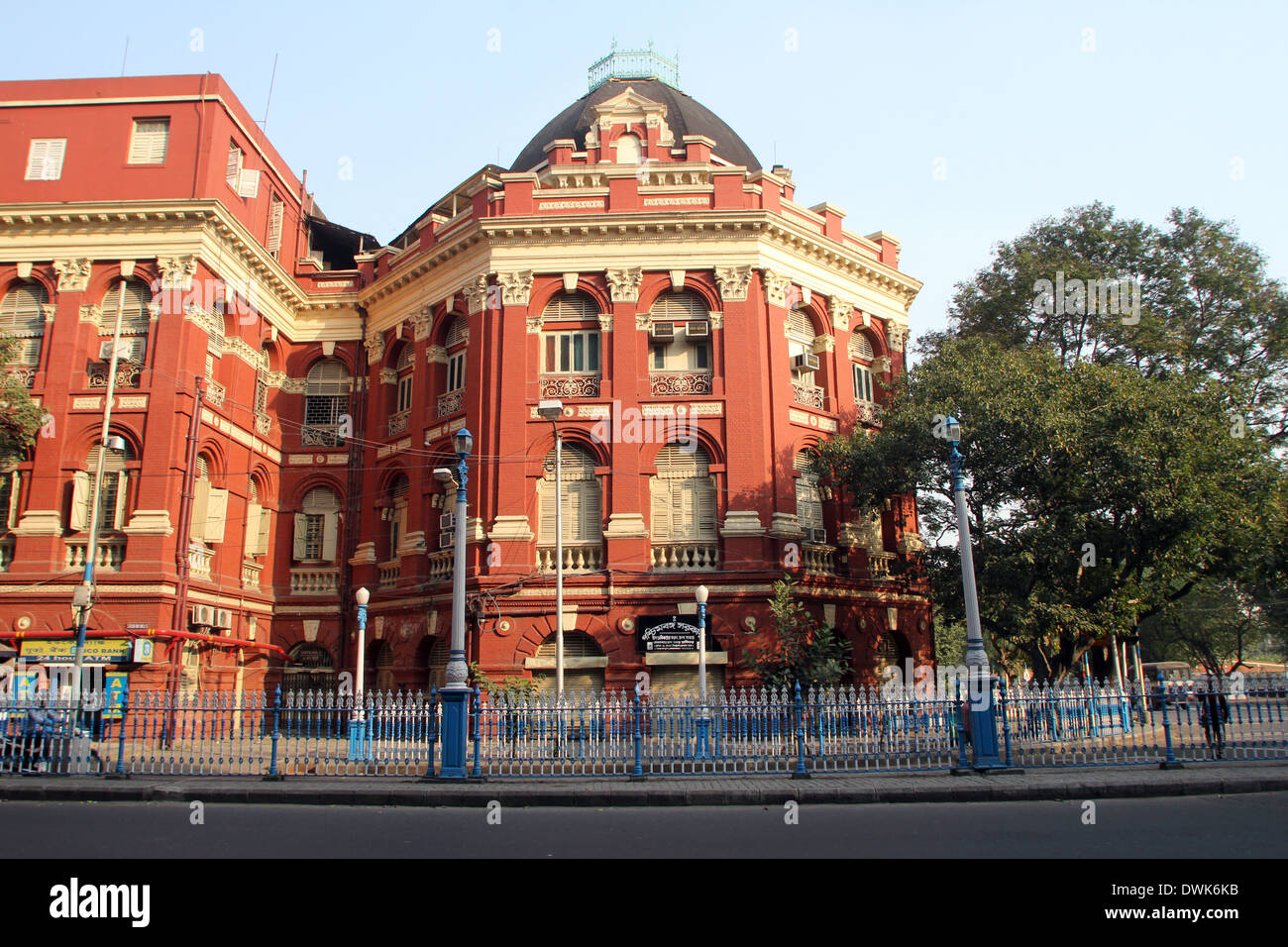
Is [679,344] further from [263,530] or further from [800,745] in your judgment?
[263,530]

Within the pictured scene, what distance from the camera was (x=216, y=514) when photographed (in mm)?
25094

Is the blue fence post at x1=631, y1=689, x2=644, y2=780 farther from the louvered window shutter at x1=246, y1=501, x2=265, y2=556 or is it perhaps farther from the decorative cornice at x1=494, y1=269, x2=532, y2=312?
the louvered window shutter at x1=246, y1=501, x2=265, y2=556

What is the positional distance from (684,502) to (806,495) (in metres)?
3.75

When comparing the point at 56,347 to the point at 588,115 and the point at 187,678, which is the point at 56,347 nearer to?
the point at 187,678

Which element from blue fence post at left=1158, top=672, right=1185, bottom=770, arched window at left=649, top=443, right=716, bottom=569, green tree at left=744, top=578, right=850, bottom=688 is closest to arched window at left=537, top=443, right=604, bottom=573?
arched window at left=649, top=443, right=716, bottom=569

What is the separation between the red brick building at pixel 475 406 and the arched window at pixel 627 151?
0.21 ft

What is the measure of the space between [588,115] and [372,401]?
11553 millimetres

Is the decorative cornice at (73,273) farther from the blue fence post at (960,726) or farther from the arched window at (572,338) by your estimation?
the blue fence post at (960,726)

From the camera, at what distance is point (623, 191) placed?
25031mm

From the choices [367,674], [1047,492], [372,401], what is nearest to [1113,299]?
[1047,492]

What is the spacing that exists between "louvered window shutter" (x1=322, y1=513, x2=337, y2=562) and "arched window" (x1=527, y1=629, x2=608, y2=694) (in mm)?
9102

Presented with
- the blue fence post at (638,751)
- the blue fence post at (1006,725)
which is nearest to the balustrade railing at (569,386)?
the blue fence post at (638,751)

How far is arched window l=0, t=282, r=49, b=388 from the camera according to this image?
974 inches
